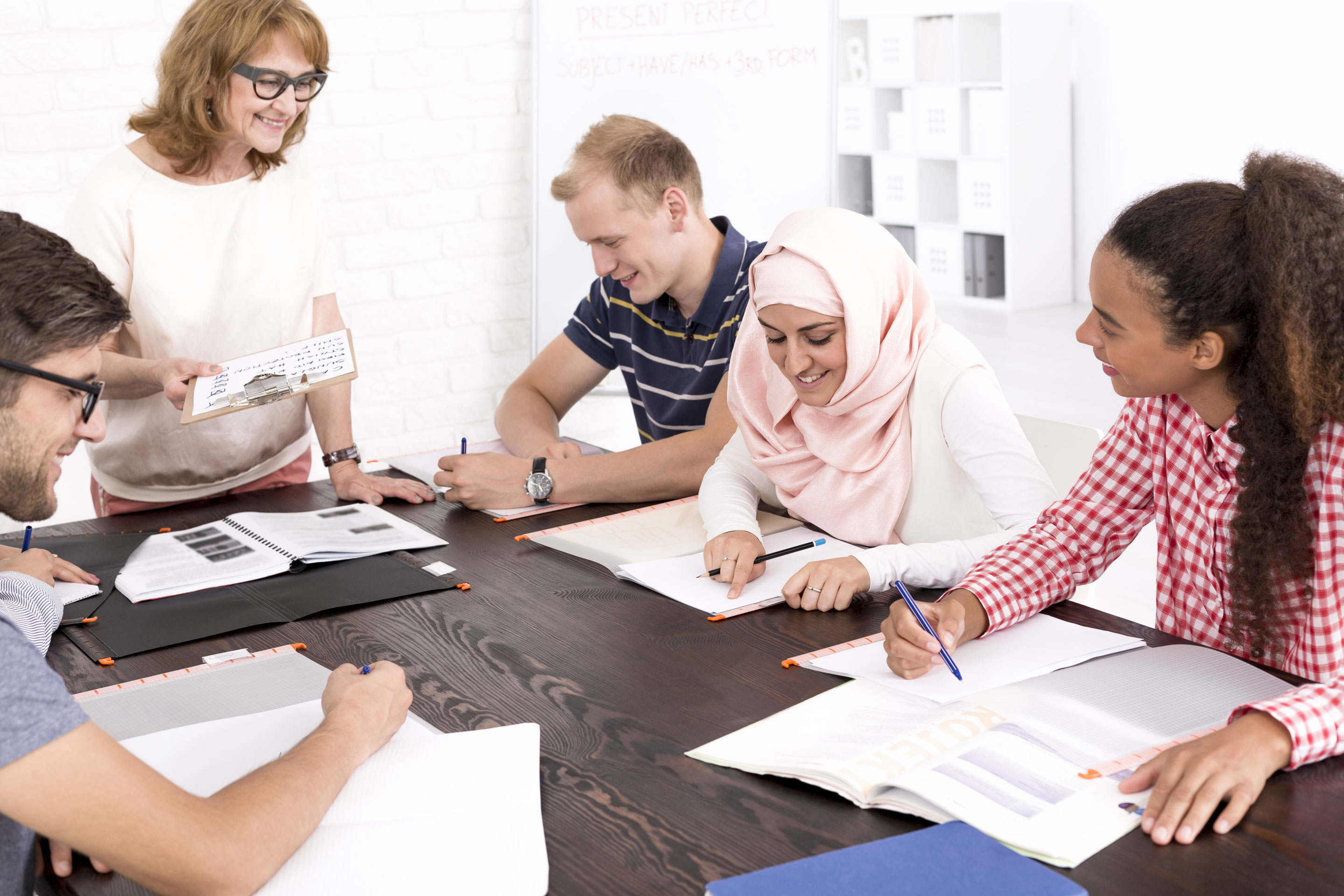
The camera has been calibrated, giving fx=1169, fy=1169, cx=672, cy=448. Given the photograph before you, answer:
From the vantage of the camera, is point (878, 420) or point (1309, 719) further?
point (878, 420)

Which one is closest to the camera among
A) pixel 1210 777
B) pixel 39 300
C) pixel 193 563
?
Answer: pixel 1210 777

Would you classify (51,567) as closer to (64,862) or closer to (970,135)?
(64,862)

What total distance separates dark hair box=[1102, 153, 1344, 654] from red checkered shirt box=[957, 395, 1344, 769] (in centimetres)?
2

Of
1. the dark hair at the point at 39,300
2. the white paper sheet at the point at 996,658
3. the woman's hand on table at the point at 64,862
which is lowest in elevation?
the woman's hand on table at the point at 64,862

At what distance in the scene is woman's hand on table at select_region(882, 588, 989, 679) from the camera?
4.08 feet

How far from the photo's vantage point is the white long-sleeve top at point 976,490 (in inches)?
61.0

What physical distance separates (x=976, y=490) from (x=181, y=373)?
123cm

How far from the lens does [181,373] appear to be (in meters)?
1.84

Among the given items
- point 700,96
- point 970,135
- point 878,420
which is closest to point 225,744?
point 878,420

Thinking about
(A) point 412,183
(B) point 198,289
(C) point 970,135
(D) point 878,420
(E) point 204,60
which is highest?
(C) point 970,135

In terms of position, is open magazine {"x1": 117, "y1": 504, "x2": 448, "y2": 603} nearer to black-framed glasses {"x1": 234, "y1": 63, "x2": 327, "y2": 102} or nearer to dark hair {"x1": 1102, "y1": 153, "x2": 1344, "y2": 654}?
black-framed glasses {"x1": 234, "y1": 63, "x2": 327, "y2": 102}

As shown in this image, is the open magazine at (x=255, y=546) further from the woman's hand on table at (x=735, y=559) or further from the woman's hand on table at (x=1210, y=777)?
the woman's hand on table at (x=1210, y=777)

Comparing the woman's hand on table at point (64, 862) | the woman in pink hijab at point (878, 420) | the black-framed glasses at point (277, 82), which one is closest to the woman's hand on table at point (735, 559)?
the woman in pink hijab at point (878, 420)

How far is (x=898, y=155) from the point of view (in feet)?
24.2
